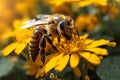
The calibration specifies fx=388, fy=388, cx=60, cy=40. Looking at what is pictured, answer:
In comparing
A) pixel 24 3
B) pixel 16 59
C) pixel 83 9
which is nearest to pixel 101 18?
pixel 83 9

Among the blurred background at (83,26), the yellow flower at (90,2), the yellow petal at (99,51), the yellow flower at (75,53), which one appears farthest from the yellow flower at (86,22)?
the yellow petal at (99,51)

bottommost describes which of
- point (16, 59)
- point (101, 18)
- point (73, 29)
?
point (16, 59)

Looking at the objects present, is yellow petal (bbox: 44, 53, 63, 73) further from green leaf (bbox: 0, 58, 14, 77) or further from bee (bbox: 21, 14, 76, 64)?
green leaf (bbox: 0, 58, 14, 77)

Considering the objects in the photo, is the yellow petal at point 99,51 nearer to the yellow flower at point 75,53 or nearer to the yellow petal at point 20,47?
the yellow flower at point 75,53

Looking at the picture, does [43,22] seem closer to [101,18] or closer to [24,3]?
[101,18]

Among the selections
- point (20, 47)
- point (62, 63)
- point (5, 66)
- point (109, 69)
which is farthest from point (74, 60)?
point (5, 66)

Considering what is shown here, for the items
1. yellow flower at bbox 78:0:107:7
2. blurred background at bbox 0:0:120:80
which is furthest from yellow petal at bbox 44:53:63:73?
yellow flower at bbox 78:0:107:7
